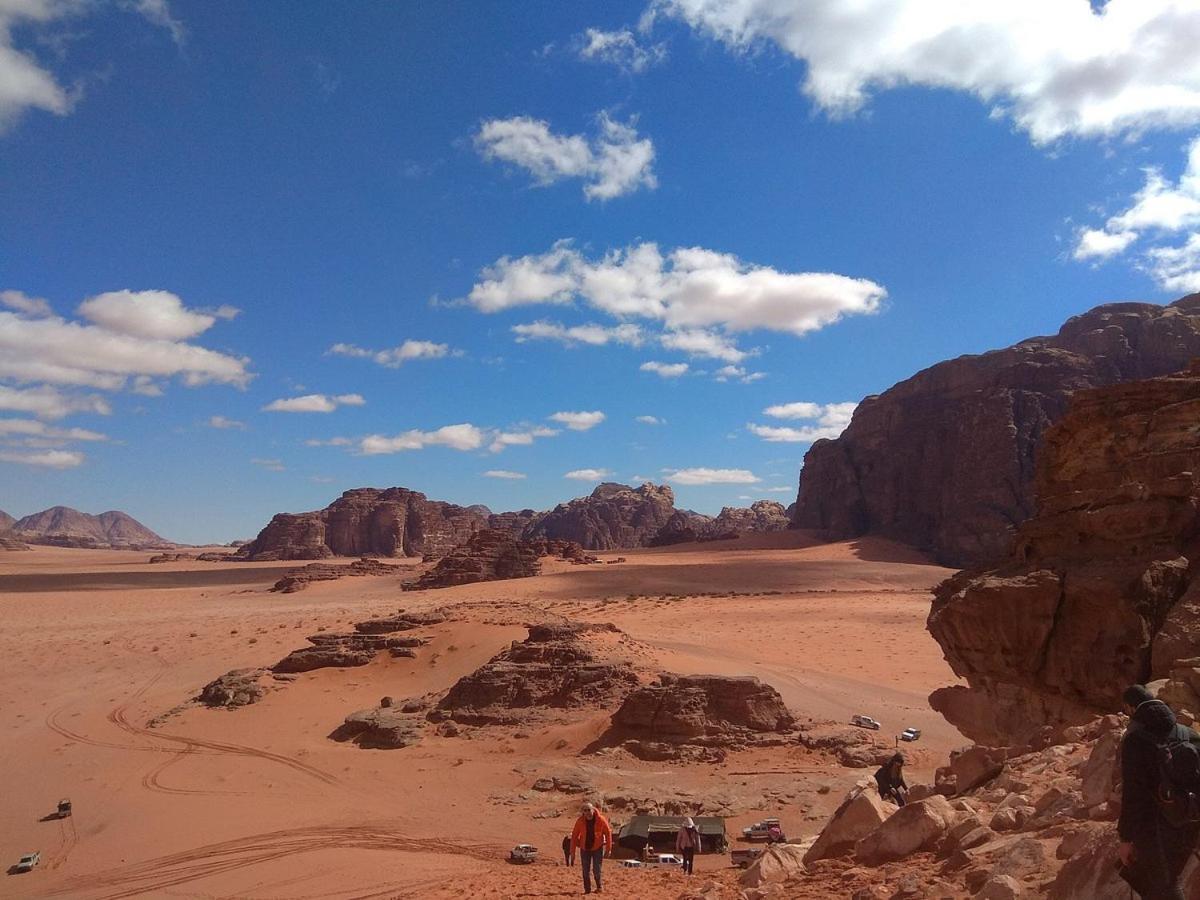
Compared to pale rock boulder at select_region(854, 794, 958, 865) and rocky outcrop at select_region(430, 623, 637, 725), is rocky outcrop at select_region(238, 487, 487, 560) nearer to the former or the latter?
rocky outcrop at select_region(430, 623, 637, 725)

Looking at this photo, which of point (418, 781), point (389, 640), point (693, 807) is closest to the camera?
point (693, 807)

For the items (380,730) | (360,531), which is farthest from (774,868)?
(360,531)

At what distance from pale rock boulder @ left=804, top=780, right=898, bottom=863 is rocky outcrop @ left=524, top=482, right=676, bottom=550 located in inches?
3743

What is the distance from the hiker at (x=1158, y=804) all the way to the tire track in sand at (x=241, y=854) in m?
8.81

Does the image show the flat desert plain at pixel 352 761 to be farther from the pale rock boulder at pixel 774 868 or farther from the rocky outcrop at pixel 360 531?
Answer: the rocky outcrop at pixel 360 531

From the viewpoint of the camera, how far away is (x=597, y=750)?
15234 mm

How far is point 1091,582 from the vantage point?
828 centimetres

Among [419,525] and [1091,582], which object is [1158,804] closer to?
[1091,582]

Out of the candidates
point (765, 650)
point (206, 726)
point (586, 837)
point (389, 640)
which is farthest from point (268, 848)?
point (765, 650)

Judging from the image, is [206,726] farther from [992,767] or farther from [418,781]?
[992,767]

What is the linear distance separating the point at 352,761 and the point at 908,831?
12.5 m

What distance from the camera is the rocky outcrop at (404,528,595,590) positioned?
5324 cm

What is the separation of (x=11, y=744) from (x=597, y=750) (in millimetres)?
13182

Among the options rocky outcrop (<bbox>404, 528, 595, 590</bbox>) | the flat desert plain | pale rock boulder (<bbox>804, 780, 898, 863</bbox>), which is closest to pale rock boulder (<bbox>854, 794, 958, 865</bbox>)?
pale rock boulder (<bbox>804, 780, 898, 863</bbox>)
